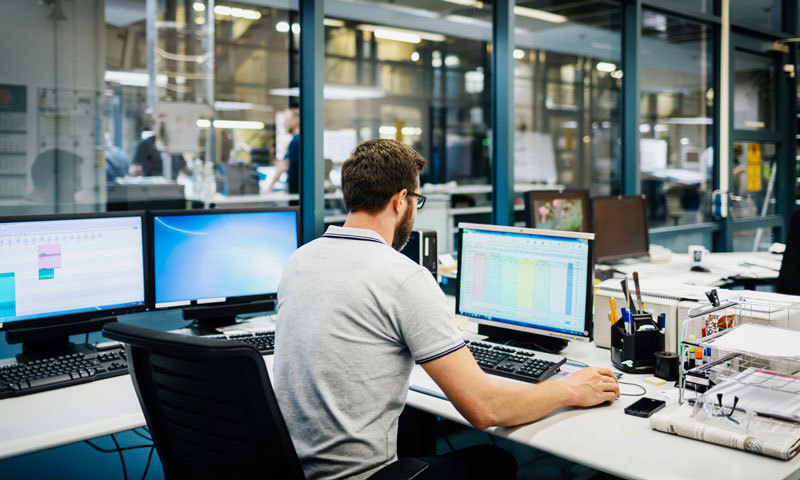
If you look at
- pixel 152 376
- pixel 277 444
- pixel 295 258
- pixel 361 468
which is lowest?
pixel 361 468

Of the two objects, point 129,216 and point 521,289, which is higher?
point 129,216

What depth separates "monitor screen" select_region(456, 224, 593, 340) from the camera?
2045 millimetres

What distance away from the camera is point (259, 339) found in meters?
2.24

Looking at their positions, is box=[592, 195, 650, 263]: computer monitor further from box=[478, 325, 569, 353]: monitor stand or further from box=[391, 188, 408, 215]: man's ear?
box=[391, 188, 408, 215]: man's ear

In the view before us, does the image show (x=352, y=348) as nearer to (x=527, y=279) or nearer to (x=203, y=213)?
(x=527, y=279)

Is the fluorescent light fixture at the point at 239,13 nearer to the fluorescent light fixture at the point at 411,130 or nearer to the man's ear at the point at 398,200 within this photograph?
the fluorescent light fixture at the point at 411,130

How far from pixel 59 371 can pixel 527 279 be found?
1.42m

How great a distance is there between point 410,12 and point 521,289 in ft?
24.1

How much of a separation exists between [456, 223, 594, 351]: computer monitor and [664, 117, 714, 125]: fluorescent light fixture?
3.98 m

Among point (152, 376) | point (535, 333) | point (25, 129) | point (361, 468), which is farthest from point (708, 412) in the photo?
point (25, 129)

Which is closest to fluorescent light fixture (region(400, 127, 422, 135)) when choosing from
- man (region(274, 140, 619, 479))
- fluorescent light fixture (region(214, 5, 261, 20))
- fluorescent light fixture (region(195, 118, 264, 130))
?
fluorescent light fixture (region(195, 118, 264, 130))

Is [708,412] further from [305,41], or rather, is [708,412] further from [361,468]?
[305,41]

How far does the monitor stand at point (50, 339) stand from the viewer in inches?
78.6

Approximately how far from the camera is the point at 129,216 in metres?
2.20
